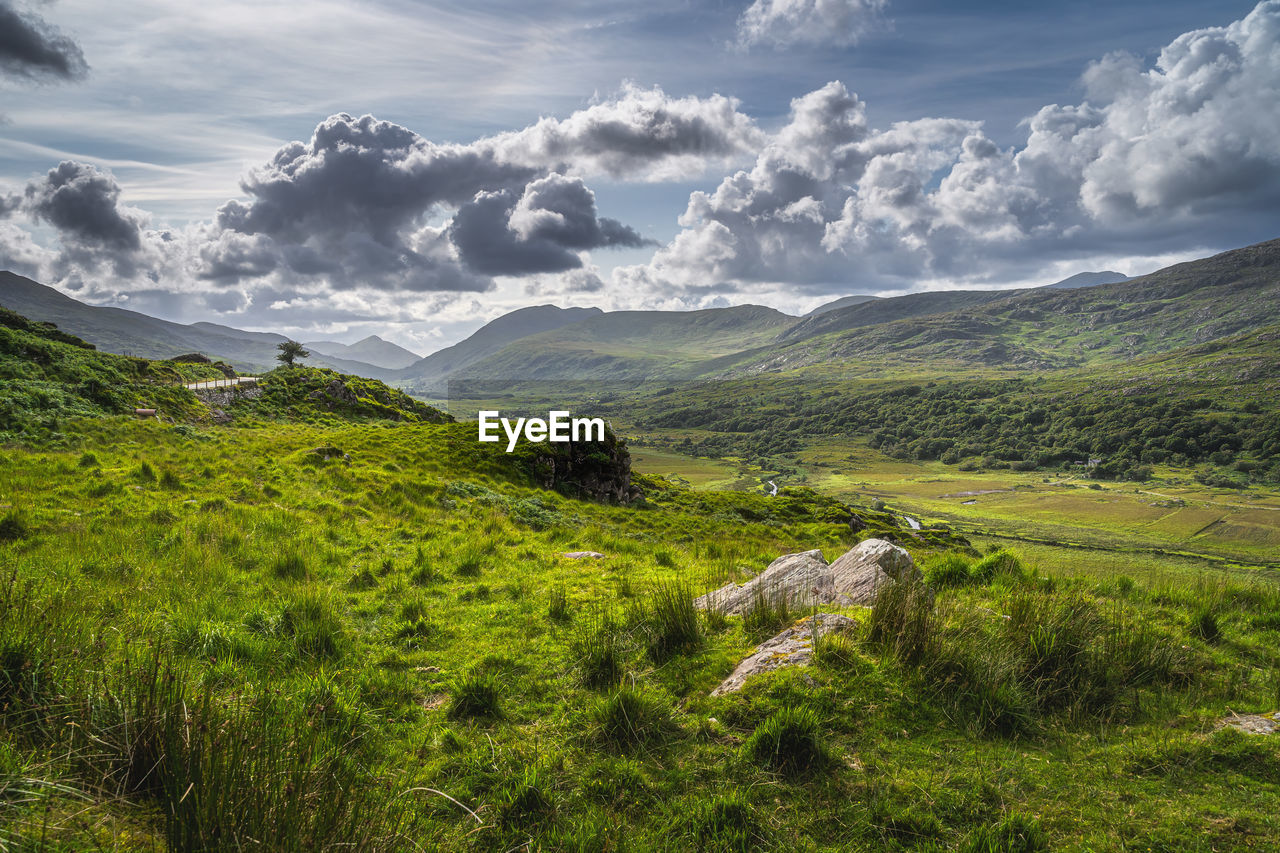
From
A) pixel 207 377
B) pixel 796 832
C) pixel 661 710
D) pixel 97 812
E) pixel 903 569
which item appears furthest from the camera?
pixel 207 377

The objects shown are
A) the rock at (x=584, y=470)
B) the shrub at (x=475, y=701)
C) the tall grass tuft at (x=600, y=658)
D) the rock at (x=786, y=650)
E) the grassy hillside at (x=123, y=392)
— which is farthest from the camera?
the rock at (x=584, y=470)

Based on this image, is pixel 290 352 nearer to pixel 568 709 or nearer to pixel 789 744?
pixel 568 709

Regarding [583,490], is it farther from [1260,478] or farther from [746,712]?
[1260,478]

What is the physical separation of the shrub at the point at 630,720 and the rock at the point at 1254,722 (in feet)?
17.6

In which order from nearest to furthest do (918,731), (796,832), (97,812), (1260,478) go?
(97,812) < (796,832) < (918,731) < (1260,478)

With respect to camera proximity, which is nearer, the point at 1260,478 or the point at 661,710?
the point at 661,710

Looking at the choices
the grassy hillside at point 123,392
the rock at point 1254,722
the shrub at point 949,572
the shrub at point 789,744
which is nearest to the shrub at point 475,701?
the shrub at point 789,744

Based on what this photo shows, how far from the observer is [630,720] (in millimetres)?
5164

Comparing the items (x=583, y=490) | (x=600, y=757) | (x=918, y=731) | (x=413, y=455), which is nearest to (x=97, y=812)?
(x=600, y=757)

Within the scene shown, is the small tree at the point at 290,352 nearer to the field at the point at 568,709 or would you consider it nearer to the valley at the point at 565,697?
the valley at the point at 565,697

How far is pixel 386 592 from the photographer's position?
350 inches

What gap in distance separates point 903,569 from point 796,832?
542 cm

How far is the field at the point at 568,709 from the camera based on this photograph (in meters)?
3.06

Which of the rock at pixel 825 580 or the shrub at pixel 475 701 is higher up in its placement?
the rock at pixel 825 580
